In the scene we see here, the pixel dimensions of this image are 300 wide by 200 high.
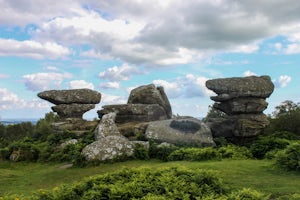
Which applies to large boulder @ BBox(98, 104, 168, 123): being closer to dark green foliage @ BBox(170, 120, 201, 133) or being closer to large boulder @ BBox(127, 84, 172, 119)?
large boulder @ BBox(127, 84, 172, 119)

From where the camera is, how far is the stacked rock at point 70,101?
32594 millimetres

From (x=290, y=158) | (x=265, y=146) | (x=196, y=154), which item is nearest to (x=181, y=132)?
(x=265, y=146)

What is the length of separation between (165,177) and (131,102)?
902 inches

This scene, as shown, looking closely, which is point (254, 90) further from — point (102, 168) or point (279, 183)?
point (279, 183)

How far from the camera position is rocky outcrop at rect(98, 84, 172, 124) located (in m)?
30.1

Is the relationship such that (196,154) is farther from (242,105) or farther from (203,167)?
(242,105)

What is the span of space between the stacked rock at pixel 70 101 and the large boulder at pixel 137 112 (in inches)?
126

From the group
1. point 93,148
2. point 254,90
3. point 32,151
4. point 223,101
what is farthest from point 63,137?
point 254,90

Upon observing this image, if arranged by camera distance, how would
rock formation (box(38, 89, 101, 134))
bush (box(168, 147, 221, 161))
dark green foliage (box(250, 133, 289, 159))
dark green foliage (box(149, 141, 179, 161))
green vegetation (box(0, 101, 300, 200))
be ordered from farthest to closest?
1. rock formation (box(38, 89, 101, 134))
2. dark green foliage (box(250, 133, 289, 159))
3. dark green foliage (box(149, 141, 179, 161))
4. bush (box(168, 147, 221, 161))
5. green vegetation (box(0, 101, 300, 200))

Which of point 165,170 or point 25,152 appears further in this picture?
point 25,152

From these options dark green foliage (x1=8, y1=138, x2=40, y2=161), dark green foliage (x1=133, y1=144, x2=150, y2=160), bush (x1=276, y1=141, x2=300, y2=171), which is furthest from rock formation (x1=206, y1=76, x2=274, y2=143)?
dark green foliage (x1=8, y1=138, x2=40, y2=161)

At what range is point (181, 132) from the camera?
2434 centimetres

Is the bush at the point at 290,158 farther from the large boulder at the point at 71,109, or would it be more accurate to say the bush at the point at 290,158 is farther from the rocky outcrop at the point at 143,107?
the large boulder at the point at 71,109

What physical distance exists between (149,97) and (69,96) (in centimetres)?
745
